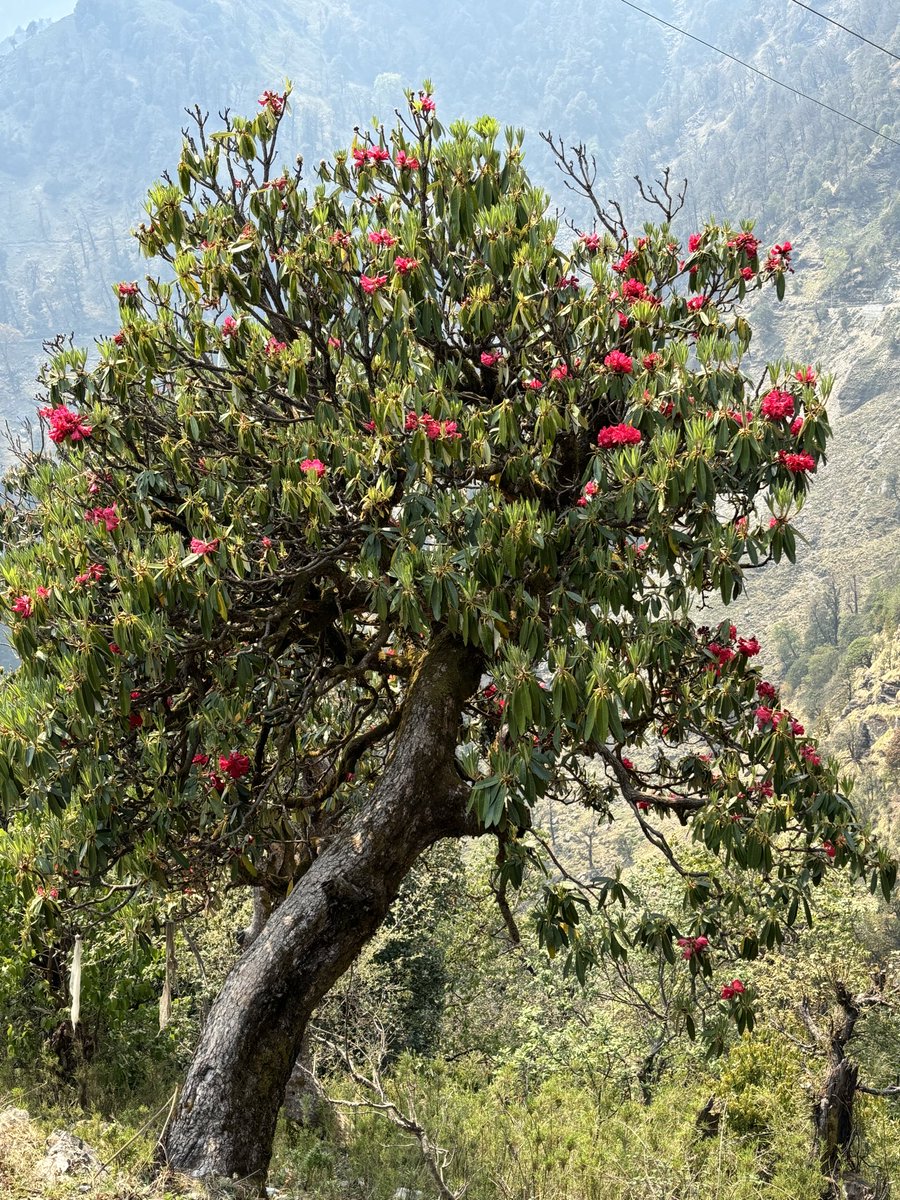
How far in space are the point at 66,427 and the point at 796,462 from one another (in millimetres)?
2811

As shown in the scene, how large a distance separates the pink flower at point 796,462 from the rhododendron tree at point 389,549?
1 cm

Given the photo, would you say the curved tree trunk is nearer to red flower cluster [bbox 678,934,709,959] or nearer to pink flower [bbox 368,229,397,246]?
red flower cluster [bbox 678,934,709,959]

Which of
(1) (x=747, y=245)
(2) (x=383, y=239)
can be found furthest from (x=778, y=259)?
(2) (x=383, y=239)

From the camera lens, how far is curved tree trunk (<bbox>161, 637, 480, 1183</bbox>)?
4289 millimetres

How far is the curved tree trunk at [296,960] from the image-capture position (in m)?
4.29

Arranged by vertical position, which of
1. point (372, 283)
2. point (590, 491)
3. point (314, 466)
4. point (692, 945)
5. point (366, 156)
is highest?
point (366, 156)

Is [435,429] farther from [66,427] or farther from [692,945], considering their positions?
[692,945]

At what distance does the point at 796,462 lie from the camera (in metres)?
3.84

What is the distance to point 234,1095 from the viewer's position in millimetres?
4305

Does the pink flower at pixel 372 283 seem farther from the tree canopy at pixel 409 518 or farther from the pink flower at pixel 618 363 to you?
the pink flower at pixel 618 363

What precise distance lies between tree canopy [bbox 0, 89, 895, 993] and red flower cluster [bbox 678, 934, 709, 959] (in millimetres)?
20

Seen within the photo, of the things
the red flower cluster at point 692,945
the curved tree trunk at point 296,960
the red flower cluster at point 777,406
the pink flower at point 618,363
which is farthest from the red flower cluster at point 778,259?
the red flower cluster at point 692,945

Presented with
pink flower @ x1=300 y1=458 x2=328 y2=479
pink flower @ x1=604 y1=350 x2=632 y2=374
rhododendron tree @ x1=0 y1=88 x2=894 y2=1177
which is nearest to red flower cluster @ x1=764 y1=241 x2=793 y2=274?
rhododendron tree @ x1=0 y1=88 x2=894 y2=1177

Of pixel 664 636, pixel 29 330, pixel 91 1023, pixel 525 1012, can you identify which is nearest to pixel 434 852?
pixel 525 1012
